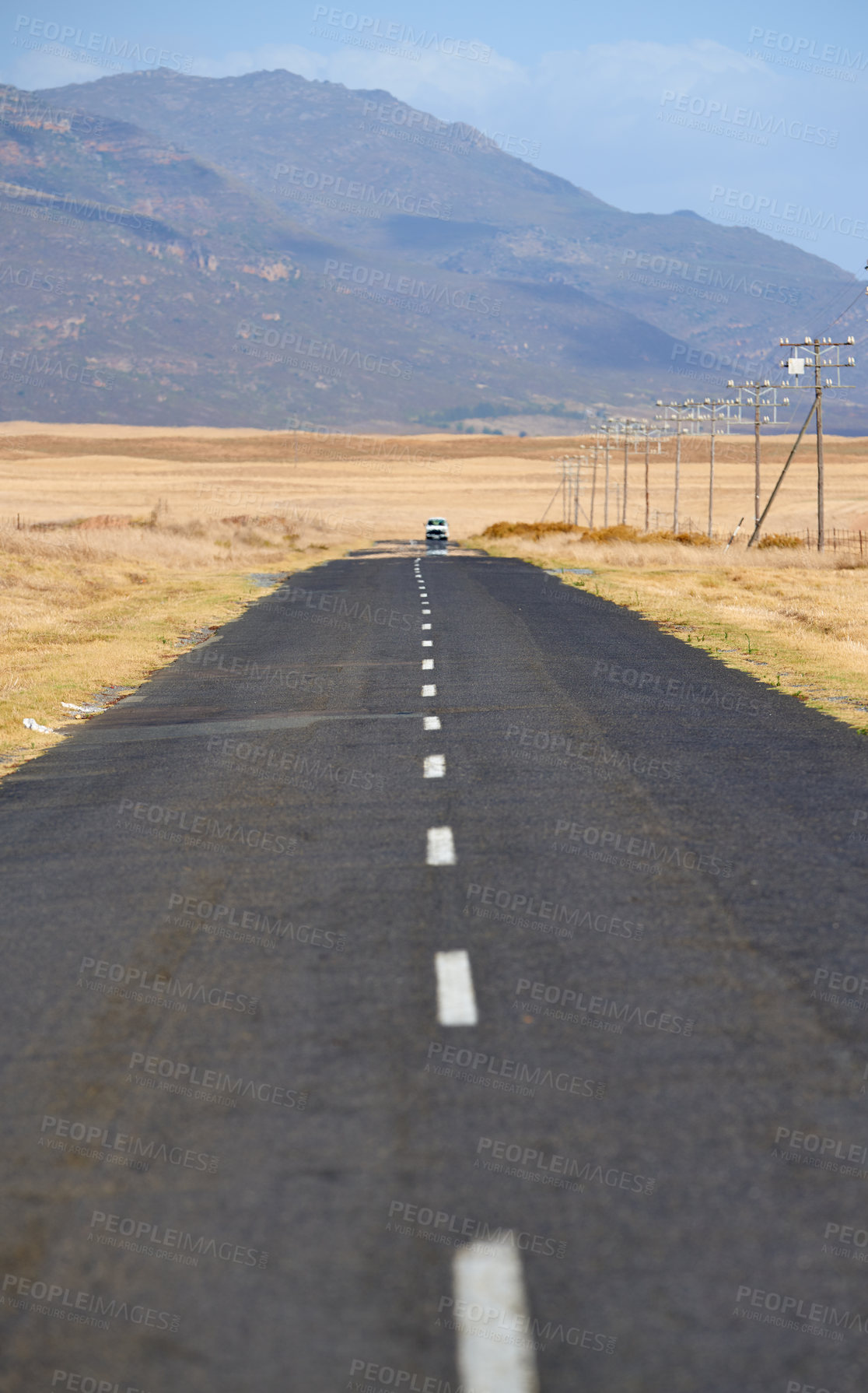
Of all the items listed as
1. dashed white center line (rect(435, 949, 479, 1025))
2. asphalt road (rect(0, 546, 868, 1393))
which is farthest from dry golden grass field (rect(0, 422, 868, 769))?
dashed white center line (rect(435, 949, 479, 1025))

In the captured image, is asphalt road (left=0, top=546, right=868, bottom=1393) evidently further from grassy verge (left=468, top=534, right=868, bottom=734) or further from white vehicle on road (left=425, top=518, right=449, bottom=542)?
white vehicle on road (left=425, top=518, right=449, bottom=542)

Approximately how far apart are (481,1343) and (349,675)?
53.8ft

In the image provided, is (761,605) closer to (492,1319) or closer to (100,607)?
(100,607)

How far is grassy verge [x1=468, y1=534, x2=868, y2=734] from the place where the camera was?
63.8 ft

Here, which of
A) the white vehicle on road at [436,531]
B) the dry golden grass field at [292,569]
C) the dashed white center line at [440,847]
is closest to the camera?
the dashed white center line at [440,847]

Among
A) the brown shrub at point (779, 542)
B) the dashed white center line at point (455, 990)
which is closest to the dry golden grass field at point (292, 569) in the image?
the brown shrub at point (779, 542)

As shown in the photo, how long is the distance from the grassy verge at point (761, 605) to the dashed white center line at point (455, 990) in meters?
8.63

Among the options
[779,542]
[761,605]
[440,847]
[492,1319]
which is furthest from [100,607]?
[779,542]

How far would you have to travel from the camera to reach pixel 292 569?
184 ft

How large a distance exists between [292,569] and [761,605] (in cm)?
2696

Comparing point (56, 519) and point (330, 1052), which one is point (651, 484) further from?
point (330, 1052)

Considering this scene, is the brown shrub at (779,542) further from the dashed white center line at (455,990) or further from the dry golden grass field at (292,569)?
the dashed white center line at (455,990)

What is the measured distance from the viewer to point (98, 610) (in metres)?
32.9

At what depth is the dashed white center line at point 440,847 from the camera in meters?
9.02
